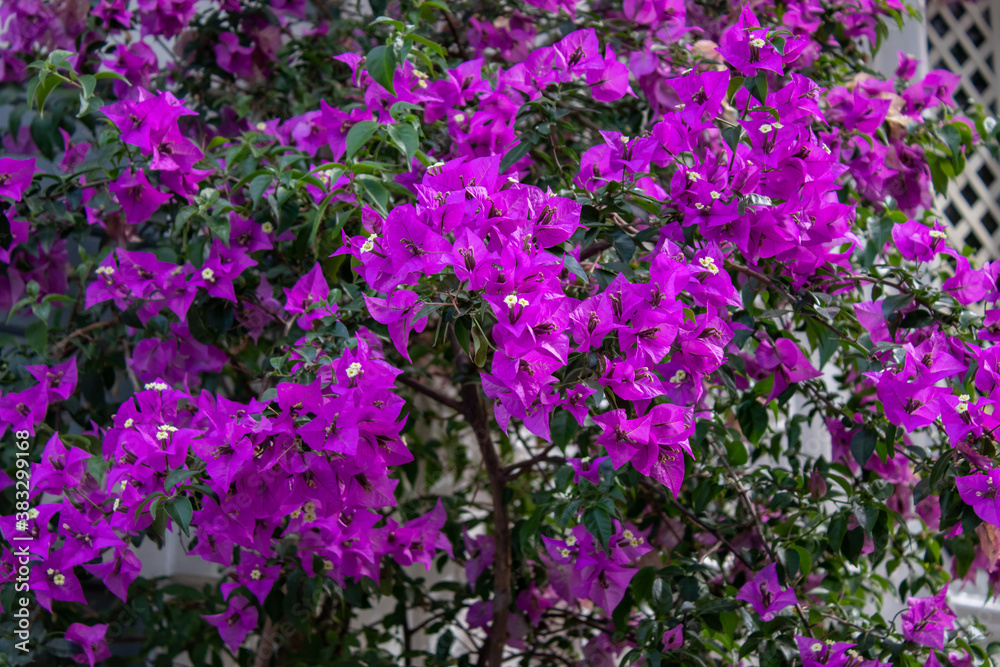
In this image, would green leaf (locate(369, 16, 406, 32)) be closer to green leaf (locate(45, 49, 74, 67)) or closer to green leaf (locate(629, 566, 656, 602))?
green leaf (locate(45, 49, 74, 67))

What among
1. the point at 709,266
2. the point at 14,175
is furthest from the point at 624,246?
the point at 14,175

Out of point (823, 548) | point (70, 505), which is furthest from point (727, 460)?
point (70, 505)

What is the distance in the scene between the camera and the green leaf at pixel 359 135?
101 centimetres

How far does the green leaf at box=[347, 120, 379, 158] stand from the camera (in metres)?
1.01

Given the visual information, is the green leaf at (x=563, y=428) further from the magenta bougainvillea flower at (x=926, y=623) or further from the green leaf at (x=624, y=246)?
the magenta bougainvillea flower at (x=926, y=623)

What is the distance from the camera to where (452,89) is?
117 cm

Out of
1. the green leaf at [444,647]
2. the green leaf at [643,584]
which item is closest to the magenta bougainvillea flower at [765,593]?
the green leaf at [643,584]

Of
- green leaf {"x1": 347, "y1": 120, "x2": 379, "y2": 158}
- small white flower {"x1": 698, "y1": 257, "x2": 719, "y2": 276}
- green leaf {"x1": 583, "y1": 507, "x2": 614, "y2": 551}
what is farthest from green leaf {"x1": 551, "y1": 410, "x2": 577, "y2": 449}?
green leaf {"x1": 347, "y1": 120, "x2": 379, "y2": 158}

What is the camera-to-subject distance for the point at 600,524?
3.33 ft

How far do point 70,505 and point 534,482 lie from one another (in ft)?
3.34

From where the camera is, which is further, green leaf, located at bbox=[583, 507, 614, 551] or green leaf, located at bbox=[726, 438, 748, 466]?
green leaf, located at bbox=[726, 438, 748, 466]

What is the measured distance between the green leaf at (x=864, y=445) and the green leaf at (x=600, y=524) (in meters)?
0.34

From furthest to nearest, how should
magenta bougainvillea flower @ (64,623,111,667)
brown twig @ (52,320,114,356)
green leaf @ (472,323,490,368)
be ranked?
brown twig @ (52,320,114,356) < magenta bougainvillea flower @ (64,623,111,667) < green leaf @ (472,323,490,368)

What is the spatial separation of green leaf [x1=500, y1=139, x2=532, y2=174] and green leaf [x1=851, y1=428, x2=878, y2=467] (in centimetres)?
57
